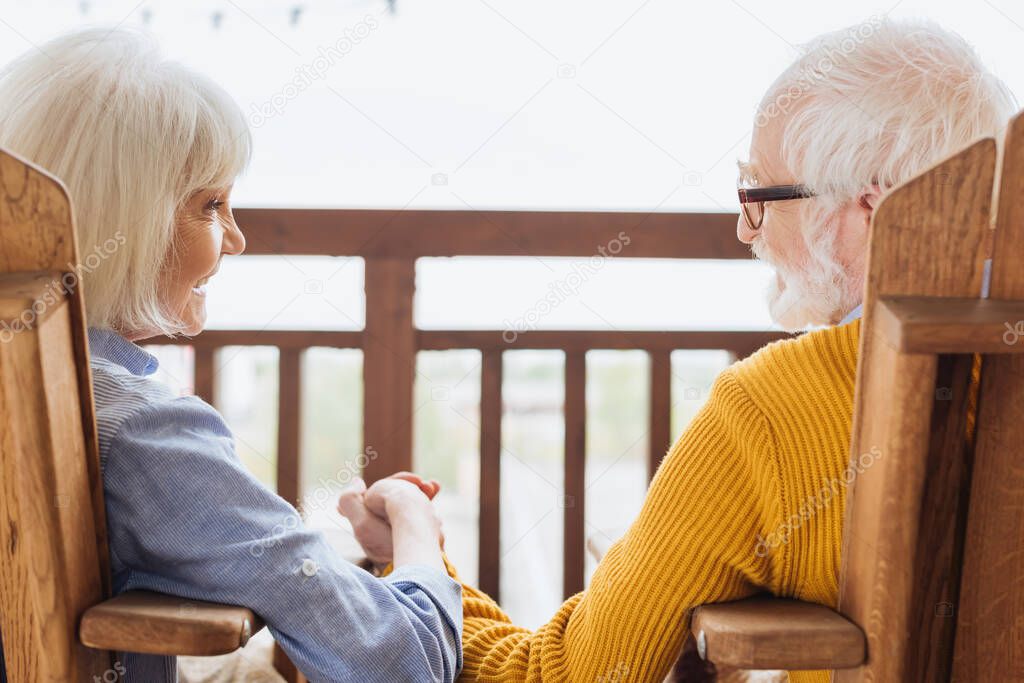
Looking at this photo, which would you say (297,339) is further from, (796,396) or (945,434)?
(945,434)

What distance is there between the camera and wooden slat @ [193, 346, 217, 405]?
189 centimetres

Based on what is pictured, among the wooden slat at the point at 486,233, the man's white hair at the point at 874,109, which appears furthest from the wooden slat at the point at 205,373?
the man's white hair at the point at 874,109

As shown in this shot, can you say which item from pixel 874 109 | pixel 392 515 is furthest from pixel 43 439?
pixel 874 109

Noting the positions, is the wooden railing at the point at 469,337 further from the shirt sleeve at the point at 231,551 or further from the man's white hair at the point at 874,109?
the shirt sleeve at the point at 231,551

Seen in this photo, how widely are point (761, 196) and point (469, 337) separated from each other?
0.90 metres

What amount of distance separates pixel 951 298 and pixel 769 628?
0.32 metres

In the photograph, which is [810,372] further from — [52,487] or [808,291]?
[52,487]

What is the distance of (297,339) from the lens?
1.87 meters

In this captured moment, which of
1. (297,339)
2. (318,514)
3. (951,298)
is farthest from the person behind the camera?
(318,514)

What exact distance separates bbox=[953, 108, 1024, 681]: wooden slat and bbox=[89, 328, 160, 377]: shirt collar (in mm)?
875

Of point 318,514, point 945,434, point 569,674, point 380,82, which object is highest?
point 380,82

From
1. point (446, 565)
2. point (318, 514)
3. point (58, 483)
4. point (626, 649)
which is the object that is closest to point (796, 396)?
point (626, 649)

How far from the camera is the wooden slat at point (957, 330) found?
633 mm

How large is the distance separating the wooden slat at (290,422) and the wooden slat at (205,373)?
0.15m
